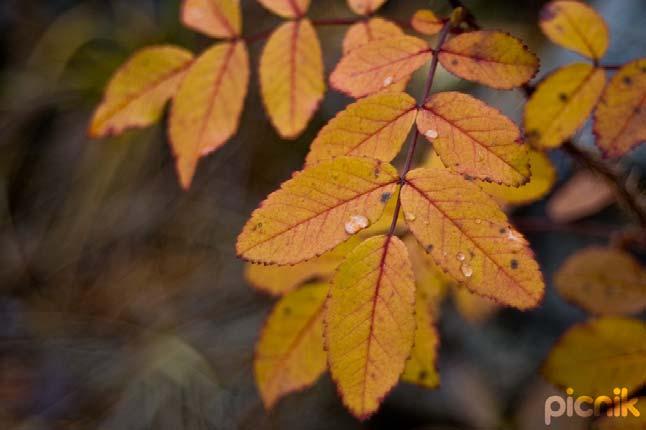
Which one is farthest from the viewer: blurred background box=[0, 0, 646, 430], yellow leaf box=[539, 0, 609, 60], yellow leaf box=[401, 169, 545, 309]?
blurred background box=[0, 0, 646, 430]

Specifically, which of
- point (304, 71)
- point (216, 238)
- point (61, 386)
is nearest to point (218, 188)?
point (216, 238)

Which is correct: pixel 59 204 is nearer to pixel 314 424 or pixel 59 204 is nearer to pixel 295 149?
pixel 295 149

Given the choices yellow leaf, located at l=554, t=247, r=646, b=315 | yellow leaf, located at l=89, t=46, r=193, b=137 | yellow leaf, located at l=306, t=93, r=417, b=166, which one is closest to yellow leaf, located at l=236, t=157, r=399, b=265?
yellow leaf, located at l=306, t=93, r=417, b=166

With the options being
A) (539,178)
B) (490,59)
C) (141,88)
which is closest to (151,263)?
(141,88)

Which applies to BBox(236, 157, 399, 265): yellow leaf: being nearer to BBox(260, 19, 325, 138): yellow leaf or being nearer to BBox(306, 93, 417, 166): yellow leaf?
BBox(306, 93, 417, 166): yellow leaf

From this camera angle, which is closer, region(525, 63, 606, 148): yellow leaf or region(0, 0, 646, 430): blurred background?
region(525, 63, 606, 148): yellow leaf

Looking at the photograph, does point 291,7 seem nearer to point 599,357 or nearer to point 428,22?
point 428,22
